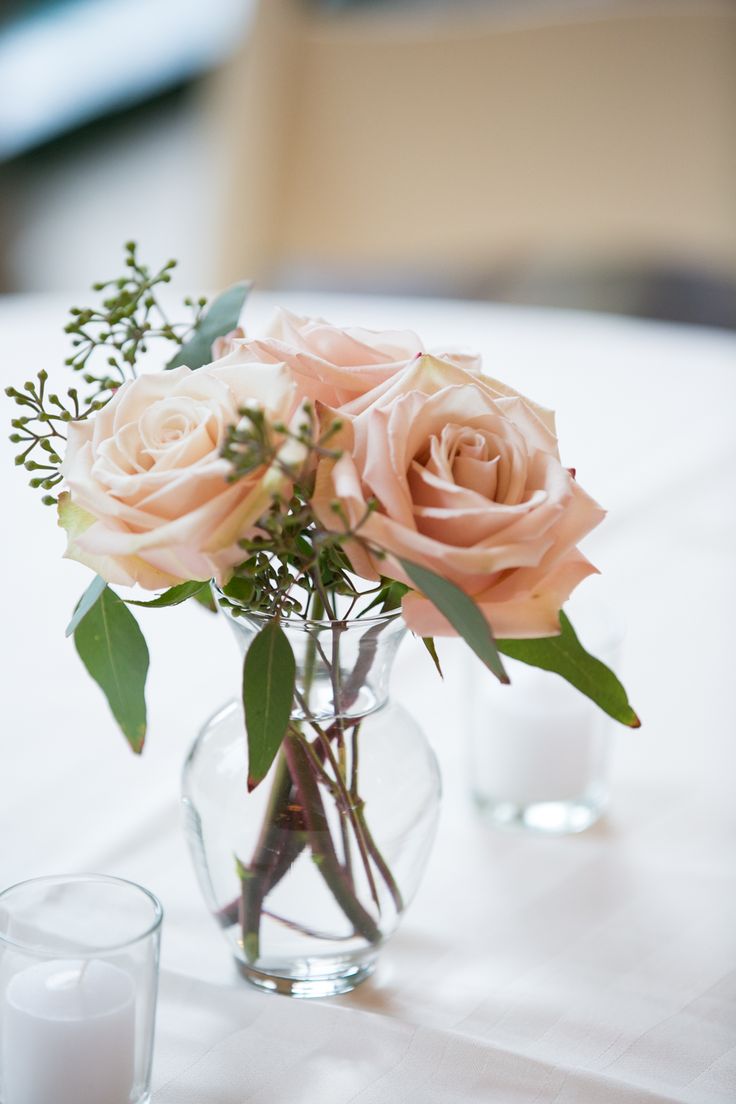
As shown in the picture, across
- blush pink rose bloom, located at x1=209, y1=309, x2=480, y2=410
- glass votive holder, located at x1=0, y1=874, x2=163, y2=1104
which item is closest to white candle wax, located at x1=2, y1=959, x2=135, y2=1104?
glass votive holder, located at x1=0, y1=874, x2=163, y2=1104

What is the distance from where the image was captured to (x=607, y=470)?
1259 millimetres

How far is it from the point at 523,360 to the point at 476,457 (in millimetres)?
1200

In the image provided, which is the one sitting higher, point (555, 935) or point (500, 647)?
point (500, 647)

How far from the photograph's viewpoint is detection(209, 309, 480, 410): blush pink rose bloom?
0.45 metres

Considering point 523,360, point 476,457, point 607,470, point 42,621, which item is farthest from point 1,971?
point 523,360

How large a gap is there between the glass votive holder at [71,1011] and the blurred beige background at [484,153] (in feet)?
7.99

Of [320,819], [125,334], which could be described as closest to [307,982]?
[320,819]

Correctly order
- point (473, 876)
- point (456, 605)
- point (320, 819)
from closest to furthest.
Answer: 1. point (456, 605)
2. point (320, 819)
3. point (473, 876)

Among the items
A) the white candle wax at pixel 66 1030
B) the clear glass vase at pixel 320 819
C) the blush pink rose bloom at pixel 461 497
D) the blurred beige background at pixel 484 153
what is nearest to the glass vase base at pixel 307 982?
the clear glass vase at pixel 320 819

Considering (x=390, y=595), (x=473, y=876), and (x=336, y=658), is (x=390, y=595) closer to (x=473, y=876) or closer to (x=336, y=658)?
(x=336, y=658)

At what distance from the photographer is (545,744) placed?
69cm

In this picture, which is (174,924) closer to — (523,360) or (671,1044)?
(671,1044)

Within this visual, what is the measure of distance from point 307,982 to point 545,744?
21 centimetres

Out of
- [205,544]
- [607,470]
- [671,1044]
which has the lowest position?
[671,1044]
